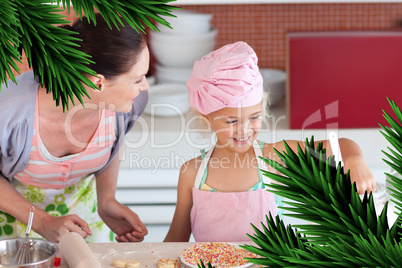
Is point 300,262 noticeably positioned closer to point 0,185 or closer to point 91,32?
point 91,32

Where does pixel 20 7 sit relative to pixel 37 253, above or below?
above

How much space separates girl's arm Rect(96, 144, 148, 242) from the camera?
1516mm

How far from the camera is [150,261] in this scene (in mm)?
1145

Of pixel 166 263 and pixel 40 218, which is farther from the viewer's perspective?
pixel 40 218

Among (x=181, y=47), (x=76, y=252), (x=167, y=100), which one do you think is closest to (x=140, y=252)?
(x=76, y=252)

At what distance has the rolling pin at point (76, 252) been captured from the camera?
38.4 inches

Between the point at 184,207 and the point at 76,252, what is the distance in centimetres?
64

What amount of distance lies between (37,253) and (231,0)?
1.58m

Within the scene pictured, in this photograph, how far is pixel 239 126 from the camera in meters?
1.56

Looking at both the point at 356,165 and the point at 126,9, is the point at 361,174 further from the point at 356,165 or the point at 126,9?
the point at 126,9

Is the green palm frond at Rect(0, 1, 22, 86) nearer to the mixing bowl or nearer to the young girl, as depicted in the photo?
the mixing bowl

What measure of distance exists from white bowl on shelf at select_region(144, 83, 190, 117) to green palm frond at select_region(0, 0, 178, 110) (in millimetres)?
2204

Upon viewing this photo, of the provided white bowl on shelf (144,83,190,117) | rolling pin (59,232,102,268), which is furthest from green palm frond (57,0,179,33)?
white bowl on shelf (144,83,190,117)

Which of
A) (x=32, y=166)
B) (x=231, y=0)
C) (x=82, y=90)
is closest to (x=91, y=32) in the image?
(x=32, y=166)
